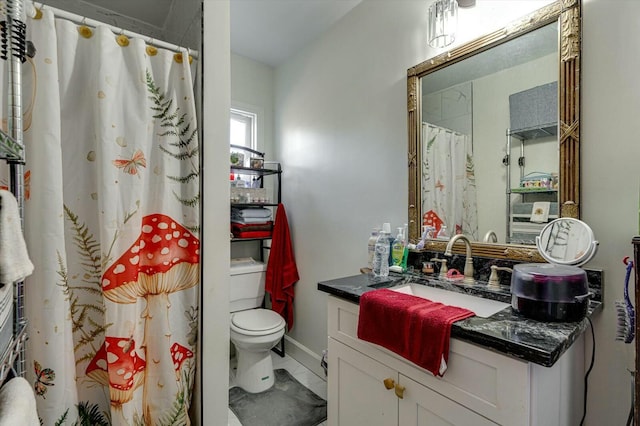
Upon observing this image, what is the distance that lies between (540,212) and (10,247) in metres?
1.61

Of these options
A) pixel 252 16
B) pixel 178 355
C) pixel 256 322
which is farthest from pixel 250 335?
pixel 252 16

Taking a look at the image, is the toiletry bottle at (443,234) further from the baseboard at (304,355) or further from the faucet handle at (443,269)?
the baseboard at (304,355)

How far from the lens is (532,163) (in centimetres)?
120

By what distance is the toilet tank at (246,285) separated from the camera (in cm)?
Result: 232

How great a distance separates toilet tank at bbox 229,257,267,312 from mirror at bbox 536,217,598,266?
194 centimetres

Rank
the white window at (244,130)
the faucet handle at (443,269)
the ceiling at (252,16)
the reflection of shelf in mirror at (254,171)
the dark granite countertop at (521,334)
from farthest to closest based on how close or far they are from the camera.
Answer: the white window at (244,130) < the reflection of shelf in mirror at (254,171) < the ceiling at (252,16) < the faucet handle at (443,269) < the dark granite countertop at (521,334)

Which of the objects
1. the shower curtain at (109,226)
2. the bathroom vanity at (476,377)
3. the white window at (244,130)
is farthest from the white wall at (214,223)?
the white window at (244,130)

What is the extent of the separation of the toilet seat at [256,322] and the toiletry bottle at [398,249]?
3.23 feet

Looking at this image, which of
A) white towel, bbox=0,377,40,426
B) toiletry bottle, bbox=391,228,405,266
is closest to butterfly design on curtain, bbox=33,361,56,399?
white towel, bbox=0,377,40,426

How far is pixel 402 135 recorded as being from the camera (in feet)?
5.56

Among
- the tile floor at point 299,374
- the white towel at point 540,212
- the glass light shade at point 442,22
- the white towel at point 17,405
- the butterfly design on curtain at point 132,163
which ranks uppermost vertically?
the glass light shade at point 442,22

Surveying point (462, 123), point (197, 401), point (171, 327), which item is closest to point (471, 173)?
point (462, 123)

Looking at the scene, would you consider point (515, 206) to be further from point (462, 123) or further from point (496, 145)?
point (462, 123)

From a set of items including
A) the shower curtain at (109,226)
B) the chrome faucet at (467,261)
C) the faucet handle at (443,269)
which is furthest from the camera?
the faucet handle at (443,269)
